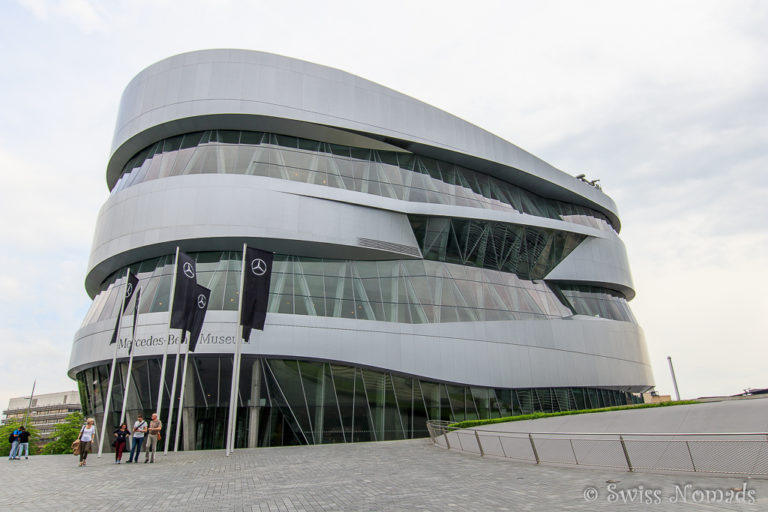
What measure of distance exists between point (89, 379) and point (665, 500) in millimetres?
29526

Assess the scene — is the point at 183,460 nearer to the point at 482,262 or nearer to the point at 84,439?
the point at 84,439

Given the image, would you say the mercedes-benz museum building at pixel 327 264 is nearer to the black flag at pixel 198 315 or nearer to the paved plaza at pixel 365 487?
the black flag at pixel 198 315

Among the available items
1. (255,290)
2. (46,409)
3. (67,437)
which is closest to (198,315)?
(255,290)

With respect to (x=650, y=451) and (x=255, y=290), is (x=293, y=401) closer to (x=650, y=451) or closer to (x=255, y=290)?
(x=255, y=290)

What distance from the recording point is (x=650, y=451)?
1134 cm

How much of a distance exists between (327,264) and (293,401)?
8.04m

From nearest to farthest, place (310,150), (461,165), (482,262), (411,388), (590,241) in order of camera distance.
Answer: (411,388), (310,150), (482,262), (461,165), (590,241)

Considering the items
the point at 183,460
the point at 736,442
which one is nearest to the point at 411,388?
the point at 183,460

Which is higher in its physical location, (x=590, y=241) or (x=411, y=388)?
(x=590, y=241)

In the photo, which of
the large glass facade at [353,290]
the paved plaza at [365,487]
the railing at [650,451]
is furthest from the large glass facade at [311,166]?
the railing at [650,451]

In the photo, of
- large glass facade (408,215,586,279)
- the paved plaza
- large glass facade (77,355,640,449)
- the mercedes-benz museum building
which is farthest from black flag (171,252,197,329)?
large glass facade (408,215,586,279)

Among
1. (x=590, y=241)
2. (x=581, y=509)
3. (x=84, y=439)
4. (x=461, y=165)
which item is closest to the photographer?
(x=581, y=509)

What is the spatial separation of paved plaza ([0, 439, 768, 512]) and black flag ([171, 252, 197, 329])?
21.5 ft

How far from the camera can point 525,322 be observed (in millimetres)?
30609
